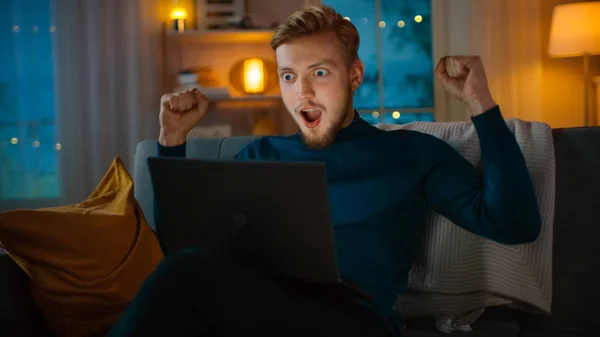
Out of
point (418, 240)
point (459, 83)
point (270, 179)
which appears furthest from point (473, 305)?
point (270, 179)

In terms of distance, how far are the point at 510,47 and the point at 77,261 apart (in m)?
3.29

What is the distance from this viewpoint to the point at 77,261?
148 centimetres

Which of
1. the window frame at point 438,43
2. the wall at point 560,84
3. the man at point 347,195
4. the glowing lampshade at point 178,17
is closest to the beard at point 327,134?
the man at point 347,195

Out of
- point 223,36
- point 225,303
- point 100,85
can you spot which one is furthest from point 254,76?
point 225,303

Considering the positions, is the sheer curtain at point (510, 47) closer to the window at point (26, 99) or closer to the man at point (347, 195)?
the window at point (26, 99)

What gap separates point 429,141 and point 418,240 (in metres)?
0.21

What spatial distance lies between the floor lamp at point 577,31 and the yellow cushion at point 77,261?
2990mm

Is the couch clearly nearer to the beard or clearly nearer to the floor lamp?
the beard

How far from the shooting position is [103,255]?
1.51 meters

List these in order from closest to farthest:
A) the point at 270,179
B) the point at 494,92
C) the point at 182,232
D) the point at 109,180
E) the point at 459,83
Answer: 1. the point at 270,179
2. the point at 182,232
3. the point at 459,83
4. the point at 109,180
5. the point at 494,92

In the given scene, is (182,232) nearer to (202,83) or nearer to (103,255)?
(103,255)

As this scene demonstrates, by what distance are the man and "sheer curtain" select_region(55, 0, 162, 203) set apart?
2.47 meters

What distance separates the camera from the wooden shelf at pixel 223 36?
4.06m

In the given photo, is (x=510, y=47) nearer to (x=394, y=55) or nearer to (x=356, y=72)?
(x=394, y=55)
